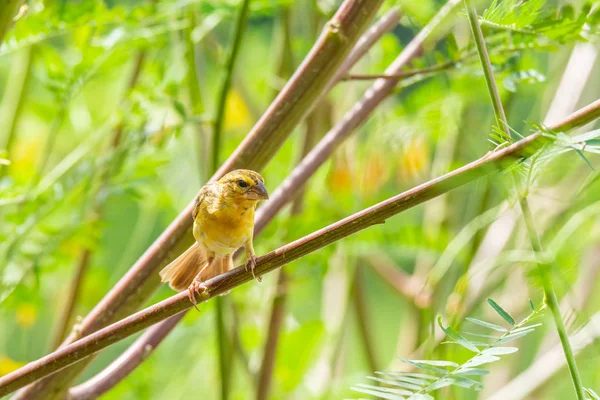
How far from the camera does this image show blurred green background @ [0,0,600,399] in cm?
133

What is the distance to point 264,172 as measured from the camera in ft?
6.38

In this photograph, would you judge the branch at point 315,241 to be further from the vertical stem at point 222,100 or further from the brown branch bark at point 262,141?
the vertical stem at point 222,100

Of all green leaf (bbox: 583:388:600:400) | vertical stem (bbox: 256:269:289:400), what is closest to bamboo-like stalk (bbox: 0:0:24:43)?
green leaf (bbox: 583:388:600:400)

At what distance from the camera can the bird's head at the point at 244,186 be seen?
45.9 inches

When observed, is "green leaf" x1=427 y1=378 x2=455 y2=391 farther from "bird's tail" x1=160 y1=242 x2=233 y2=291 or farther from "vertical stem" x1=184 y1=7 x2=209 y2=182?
"vertical stem" x1=184 y1=7 x2=209 y2=182

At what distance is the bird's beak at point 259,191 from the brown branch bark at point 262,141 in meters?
0.10

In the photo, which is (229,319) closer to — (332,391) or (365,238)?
(332,391)

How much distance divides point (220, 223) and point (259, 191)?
0.28 feet

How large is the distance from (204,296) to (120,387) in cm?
108

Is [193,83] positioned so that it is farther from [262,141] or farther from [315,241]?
[315,241]

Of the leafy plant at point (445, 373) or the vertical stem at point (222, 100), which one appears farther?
the vertical stem at point (222, 100)

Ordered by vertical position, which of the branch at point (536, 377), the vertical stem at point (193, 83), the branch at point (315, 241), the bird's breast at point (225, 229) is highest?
the vertical stem at point (193, 83)

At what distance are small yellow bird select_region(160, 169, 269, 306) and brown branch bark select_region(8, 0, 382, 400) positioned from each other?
79mm

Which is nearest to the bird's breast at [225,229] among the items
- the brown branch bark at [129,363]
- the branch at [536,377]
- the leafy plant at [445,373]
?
the brown branch bark at [129,363]
